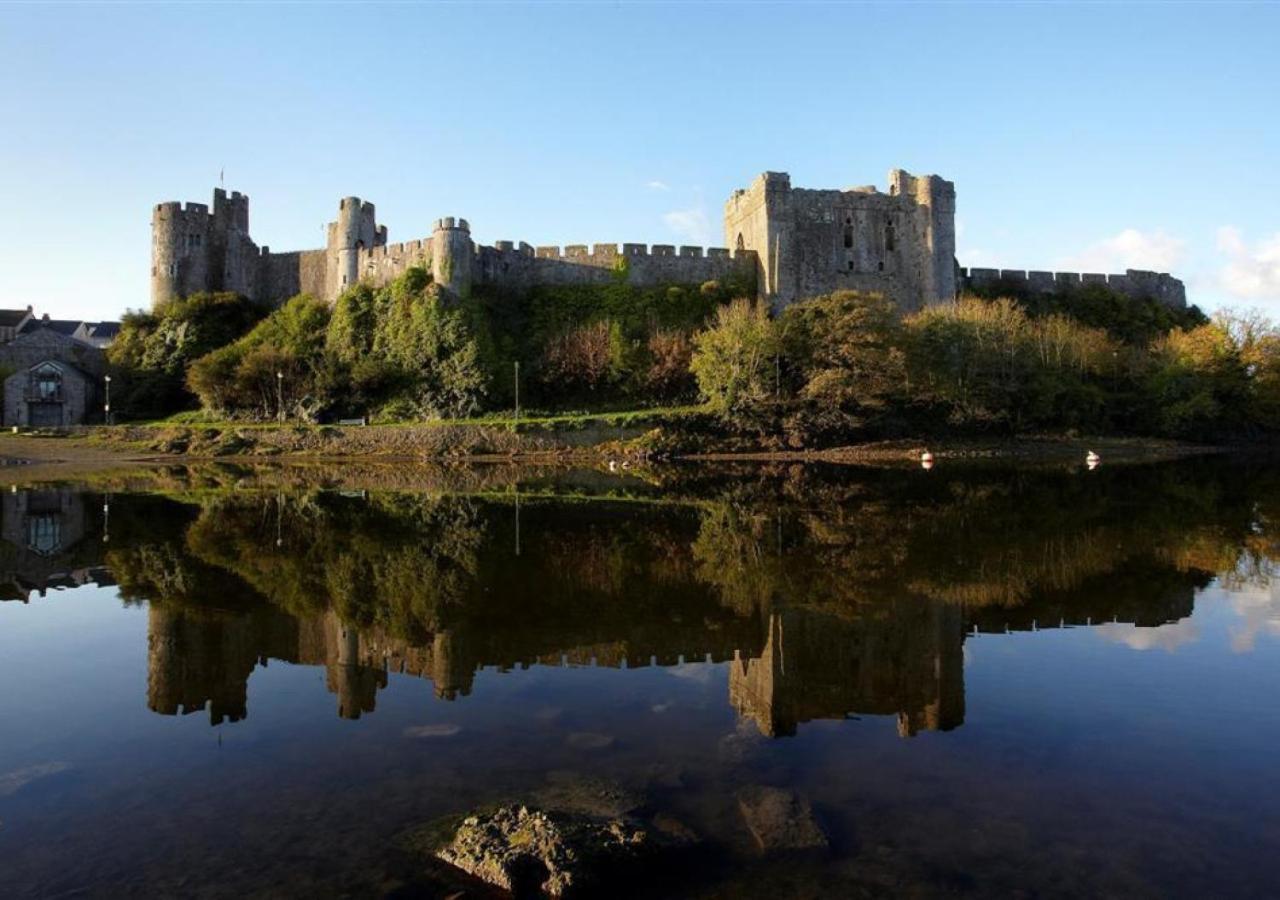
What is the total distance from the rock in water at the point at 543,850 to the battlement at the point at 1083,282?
170 feet

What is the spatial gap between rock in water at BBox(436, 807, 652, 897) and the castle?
1576 inches

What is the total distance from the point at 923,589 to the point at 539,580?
4269mm

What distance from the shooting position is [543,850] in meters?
3.93

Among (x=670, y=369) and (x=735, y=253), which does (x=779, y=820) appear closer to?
(x=670, y=369)

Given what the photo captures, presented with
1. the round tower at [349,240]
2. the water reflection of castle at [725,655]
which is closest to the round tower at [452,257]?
the round tower at [349,240]

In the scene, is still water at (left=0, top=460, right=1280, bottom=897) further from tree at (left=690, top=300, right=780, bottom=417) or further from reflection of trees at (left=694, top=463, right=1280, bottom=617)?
tree at (left=690, top=300, right=780, bottom=417)

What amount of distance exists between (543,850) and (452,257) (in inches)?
1610

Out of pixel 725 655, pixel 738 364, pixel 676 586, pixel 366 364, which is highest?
pixel 366 364

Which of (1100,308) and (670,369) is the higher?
(1100,308)

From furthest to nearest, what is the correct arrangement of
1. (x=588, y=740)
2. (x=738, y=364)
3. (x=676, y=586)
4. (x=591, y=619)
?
1. (x=738, y=364)
2. (x=676, y=586)
3. (x=591, y=619)
4. (x=588, y=740)

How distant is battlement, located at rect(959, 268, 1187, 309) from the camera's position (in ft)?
170

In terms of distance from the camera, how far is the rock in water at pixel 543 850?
3789mm

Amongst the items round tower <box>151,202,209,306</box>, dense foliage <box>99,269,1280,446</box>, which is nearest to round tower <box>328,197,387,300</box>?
dense foliage <box>99,269,1280,446</box>

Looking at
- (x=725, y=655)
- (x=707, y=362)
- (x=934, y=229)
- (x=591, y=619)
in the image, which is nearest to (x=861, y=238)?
(x=934, y=229)
